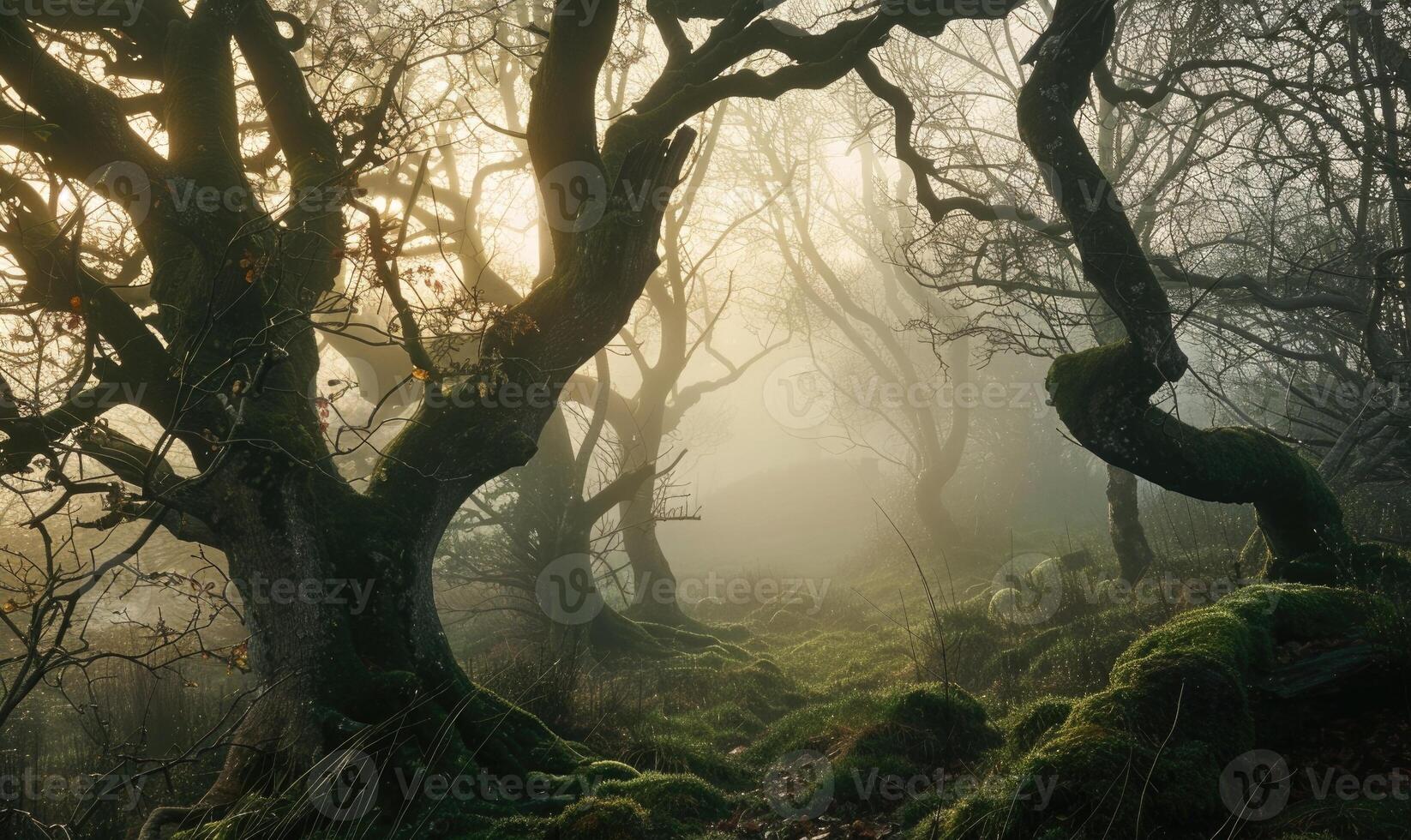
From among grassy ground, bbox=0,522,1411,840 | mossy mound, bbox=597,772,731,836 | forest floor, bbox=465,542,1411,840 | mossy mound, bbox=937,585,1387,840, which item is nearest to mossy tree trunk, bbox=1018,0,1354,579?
forest floor, bbox=465,542,1411,840

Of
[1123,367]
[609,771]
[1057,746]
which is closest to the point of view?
[1057,746]

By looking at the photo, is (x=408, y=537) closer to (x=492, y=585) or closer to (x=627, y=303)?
(x=627, y=303)

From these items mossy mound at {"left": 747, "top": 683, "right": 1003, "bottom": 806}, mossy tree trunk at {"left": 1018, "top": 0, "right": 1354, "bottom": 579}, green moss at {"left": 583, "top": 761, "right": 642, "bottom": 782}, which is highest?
mossy tree trunk at {"left": 1018, "top": 0, "right": 1354, "bottom": 579}

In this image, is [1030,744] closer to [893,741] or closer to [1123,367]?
[893,741]

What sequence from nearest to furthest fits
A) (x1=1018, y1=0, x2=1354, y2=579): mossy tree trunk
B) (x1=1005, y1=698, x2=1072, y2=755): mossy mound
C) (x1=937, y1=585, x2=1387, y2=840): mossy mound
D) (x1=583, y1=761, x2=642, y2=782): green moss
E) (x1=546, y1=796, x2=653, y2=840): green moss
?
1. (x1=937, y1=585, x2=1387, y2=840): mossy mound
2. (x1=546, y1=796, x2=653, y2=840): green moss
3. (x1=1005, y1=698, x2=1072, y2=755): mossy mound
4. (x1=583, y1=761, x2=642, y2=782): green moss
5. (x1=1018, y1=0, x2=1354, y2=579): mossy tree trunk

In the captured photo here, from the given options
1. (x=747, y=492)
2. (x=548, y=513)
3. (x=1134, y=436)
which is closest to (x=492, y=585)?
(x=548, y=513)

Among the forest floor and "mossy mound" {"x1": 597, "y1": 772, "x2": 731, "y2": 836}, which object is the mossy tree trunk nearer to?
the forest floor

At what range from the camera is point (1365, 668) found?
466 centimetres

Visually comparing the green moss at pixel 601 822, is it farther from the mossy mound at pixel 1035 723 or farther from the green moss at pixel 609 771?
the mossy mound at pixel 1035 723

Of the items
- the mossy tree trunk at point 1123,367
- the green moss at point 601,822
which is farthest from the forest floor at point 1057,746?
the mossy tree trunk at point 1123,367

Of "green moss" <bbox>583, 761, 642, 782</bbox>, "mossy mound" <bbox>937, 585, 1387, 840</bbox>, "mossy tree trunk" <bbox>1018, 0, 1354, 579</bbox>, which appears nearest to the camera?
"mossy mound" <bbox>937, 585, 1387, 840</bbox>

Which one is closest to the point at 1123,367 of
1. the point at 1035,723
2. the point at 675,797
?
the point at 1035,723

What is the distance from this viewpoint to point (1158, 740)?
4.11 m

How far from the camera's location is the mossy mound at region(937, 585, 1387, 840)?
Result: 11.8 feet
